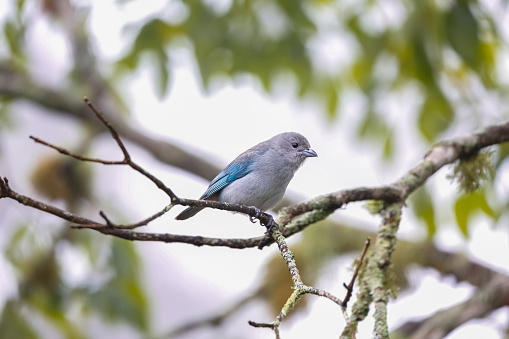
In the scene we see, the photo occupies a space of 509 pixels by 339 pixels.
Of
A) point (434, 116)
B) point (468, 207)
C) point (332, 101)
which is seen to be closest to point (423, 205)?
point (468, 207)

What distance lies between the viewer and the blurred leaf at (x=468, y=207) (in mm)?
4766

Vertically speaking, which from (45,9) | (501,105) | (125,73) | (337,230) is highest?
(45,9)

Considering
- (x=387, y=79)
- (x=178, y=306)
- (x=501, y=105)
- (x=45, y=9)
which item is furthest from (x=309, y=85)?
(x=178, y=306)

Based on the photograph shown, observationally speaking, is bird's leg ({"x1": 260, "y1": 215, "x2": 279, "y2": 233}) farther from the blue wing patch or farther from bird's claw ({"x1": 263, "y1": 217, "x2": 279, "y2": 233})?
the blue wing patch

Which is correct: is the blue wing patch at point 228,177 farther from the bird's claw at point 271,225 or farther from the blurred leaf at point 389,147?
the blurred leaf at point 389,147

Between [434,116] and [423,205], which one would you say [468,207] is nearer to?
[423,205]

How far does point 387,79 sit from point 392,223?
260 centimetres

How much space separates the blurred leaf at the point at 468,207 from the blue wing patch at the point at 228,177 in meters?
1.54

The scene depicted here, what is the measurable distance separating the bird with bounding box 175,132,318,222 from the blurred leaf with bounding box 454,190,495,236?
1.13 metres

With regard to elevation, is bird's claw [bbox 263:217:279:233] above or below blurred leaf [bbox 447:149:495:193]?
below

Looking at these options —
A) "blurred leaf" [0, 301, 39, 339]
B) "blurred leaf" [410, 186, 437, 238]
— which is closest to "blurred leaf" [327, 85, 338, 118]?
"blurred leaf" [410, 186, 437, 238]

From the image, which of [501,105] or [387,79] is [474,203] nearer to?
[501,105]

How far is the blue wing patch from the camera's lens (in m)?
4.61

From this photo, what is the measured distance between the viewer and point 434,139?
18.4 ft
